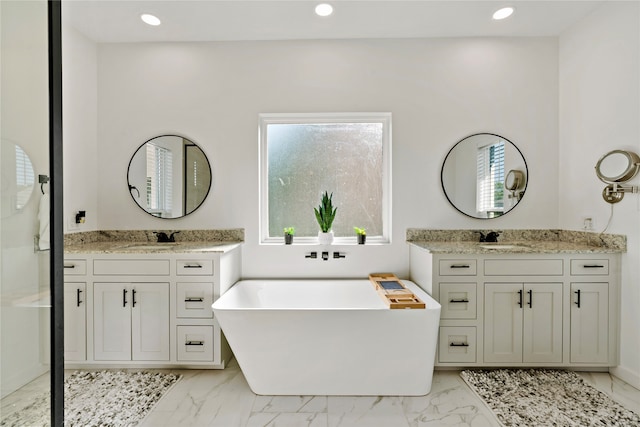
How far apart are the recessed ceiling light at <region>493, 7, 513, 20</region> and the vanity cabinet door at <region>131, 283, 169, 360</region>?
3136 millimetres

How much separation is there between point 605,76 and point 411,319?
2246 millimetres

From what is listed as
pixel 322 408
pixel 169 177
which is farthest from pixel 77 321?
pixel 322 408

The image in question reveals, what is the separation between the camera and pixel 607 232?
2361mm

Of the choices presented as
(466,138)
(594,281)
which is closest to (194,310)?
(466,138)

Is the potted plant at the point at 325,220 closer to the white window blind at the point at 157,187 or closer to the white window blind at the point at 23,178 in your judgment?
the white window blind at the point at 157,187

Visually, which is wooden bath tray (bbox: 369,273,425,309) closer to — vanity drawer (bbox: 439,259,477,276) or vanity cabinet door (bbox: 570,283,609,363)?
vanity drawer (bbox: 439,259,477,276)

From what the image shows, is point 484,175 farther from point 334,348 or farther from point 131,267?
point 131,267

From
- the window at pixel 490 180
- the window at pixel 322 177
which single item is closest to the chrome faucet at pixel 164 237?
the window at pixel 322 177

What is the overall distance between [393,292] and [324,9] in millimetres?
2102

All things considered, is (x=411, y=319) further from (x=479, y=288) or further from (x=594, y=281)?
(x=594, y=281)

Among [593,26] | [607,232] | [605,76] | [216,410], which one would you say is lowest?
[216,410]

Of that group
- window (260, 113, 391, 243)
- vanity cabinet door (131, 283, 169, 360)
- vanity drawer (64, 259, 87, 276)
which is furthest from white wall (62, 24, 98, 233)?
window (260, 113, 391, 243)

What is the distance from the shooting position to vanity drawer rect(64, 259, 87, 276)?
2314 mm

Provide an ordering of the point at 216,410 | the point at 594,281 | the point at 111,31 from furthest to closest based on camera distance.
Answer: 1. the point at 111,31
2. the point at 594,281
3. the point at 216,410
